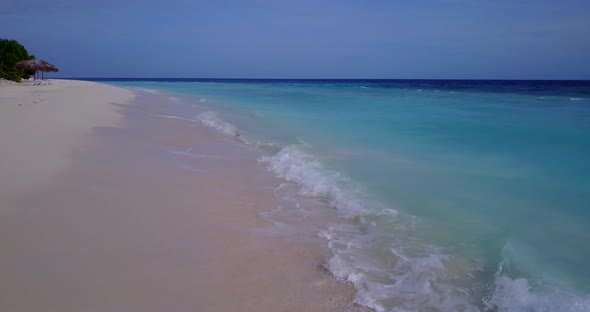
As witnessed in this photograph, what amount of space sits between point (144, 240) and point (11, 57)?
34.5 meters

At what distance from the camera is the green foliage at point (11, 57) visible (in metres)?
29.0

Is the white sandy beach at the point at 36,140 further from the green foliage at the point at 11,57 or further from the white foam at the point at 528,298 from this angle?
the green foliage at the point at 11,57

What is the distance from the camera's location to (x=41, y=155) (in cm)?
679

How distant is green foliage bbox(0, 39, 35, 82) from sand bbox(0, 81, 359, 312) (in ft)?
88.2

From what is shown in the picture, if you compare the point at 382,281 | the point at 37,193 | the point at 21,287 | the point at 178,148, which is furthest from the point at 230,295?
the point at 178,148

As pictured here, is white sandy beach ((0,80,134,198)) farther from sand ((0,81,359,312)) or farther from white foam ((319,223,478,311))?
white foam ((319,223,478,311))

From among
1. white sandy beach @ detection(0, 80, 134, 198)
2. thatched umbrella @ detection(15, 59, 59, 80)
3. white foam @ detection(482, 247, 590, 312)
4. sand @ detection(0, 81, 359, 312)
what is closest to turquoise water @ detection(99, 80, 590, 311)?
white foam @ detection(482, 247, 590, 312)

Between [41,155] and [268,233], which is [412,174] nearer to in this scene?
[268,233]

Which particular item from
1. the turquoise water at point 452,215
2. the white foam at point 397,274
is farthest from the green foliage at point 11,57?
the white foam at point 397,274

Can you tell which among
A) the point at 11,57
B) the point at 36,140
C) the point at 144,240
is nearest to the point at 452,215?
the point at 144,240

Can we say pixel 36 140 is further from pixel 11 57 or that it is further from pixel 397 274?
pixel 11 57

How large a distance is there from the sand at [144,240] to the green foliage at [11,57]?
88.2ft

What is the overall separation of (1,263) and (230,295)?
1934 mm

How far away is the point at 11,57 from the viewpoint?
30.7 m
